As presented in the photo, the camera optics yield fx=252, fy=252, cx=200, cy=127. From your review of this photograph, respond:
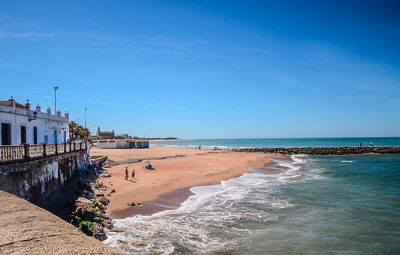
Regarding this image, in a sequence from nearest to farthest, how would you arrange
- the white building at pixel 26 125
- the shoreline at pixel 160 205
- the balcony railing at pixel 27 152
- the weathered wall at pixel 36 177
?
the weathered wall at pixel 36 177
the balcony railing at pixel 27 152
the shoreline at pixel 160 205
the white building at pixel 26 125

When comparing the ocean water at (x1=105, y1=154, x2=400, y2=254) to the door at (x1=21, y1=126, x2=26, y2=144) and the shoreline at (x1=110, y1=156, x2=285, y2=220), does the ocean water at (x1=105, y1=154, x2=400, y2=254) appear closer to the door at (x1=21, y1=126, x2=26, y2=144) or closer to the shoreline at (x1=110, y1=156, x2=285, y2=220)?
the shoreline at (x1=110, y1=156, x2=285, y2=220)

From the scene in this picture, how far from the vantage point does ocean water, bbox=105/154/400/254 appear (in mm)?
10344

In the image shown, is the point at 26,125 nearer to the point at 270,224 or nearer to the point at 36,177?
the point at 36,177

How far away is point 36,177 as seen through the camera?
12.1 meters

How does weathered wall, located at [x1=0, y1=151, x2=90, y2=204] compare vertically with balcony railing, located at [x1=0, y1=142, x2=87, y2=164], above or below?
below

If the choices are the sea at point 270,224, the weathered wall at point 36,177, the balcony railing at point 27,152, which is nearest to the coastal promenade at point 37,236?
the weathered wall at point 36,177

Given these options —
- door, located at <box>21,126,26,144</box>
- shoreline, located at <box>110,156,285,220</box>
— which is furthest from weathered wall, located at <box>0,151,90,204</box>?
door, located at <box>21,126,26,144</box>

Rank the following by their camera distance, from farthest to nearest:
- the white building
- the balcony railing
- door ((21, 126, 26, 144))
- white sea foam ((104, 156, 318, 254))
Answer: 1. door ((21, 126, 26, 144))
2. the white building
3. white sea foam ((104, 156, 318, 254))
4. the balcony railing

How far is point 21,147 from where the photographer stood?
452 inches

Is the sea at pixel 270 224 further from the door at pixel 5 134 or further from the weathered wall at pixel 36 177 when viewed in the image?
the door at pixel 5 134

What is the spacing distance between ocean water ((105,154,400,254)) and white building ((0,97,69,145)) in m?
11.0

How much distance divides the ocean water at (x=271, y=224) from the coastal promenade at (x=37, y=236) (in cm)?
431

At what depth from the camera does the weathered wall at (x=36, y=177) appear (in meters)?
10.1

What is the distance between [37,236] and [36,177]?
26.9 feet
